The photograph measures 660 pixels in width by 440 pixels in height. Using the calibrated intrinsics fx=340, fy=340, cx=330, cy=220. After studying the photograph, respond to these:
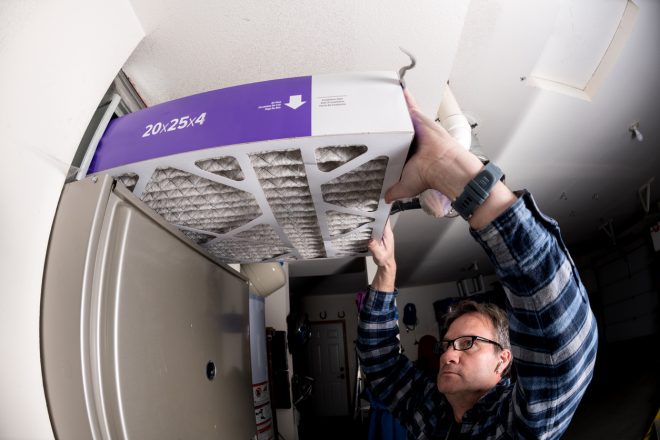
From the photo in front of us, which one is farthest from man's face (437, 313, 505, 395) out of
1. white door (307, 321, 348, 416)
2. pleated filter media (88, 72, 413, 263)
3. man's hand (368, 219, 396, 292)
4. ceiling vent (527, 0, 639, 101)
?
white door (307, 321, 348, 416)

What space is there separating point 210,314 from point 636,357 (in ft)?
17.9

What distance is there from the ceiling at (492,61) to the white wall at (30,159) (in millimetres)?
298

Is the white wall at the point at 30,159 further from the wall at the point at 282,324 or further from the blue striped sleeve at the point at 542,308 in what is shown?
the wall at the point at 282,324

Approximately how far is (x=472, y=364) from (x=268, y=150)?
894 mm

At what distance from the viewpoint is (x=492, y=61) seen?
142 cm

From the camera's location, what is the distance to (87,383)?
0.47 meters

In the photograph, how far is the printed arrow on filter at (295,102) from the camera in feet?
1.84

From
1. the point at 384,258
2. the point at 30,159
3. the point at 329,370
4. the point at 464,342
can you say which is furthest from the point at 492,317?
the point at 329,370

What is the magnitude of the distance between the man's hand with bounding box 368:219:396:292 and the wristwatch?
0.39 m

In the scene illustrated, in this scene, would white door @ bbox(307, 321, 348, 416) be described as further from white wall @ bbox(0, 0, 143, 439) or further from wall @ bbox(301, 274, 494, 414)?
white wall @ bbox(0, 0, 143, 439)

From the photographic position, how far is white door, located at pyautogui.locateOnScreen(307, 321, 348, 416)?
6.30m

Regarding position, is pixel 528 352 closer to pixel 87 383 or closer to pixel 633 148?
pixel 87 383

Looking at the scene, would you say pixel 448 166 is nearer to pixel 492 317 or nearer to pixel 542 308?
pixel 542 308

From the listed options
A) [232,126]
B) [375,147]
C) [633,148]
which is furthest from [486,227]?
[633,148]
